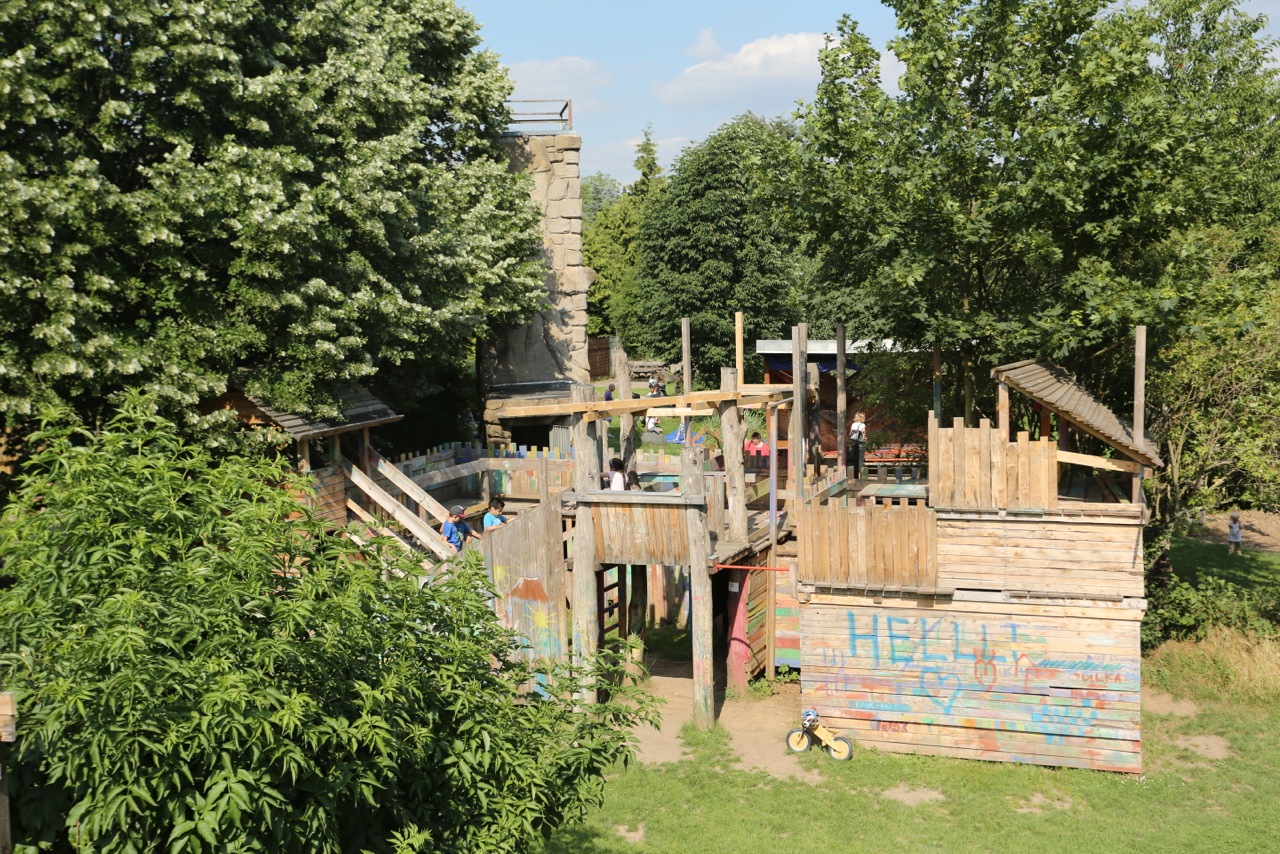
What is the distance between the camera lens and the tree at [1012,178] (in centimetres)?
1689

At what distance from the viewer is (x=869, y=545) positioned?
48.6 ft

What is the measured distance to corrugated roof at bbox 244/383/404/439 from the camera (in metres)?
17.2

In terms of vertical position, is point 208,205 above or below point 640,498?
above

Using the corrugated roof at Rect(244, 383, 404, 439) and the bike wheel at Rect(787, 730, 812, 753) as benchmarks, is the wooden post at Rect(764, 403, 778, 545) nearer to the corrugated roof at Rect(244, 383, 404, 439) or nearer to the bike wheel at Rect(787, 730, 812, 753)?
the bike wheel at Rect(787, 730, 812, 753)

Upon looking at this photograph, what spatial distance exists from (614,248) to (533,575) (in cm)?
4422

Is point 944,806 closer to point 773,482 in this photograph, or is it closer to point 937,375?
point 773,482

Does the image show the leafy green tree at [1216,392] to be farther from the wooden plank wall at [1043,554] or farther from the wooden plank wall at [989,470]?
the wooden plank wall at [1043,554]

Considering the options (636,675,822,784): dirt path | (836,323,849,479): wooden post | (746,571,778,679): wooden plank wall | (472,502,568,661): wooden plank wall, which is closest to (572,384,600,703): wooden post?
(472,502,568,661): wooden plank wall

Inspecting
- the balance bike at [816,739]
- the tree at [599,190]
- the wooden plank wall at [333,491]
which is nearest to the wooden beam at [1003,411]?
the balance bike at [816,739]

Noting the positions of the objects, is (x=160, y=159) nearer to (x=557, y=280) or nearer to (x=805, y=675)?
(x=805, y=675)

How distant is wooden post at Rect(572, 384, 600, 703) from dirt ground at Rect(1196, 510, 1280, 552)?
1792cm

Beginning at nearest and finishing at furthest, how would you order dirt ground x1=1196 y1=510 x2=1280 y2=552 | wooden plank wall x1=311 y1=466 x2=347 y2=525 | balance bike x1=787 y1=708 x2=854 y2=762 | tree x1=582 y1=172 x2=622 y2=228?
balance bike x1=787 y1=708 x2=854 y2=762, wooden plank wall x1=311 y1=466 x2=347 y2=525, dirt ground x1=1196 y1=510 x2=1280 y2=552, tree x1=582 y1=172 x2=622 y2=228

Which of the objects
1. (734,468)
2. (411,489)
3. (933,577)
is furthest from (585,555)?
(933,577)

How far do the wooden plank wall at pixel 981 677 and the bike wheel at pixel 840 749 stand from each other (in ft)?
1.02
